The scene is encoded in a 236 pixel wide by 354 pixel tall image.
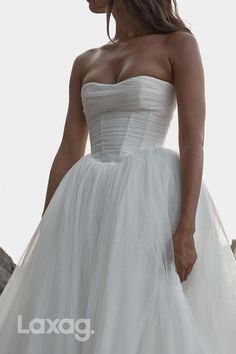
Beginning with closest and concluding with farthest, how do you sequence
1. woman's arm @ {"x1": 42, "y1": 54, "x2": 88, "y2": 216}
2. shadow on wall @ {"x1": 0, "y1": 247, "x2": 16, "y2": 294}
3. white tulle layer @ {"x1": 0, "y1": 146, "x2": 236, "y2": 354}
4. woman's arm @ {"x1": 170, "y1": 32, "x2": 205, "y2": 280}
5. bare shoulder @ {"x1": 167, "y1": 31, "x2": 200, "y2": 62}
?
1. white tulle layer @ {"x1": 0, "y1": 146, "x2": 236, "y2": 354}
2. woman's arm @ {"x1": 170, "y1": 32, "x2": 205, "y2": 280}
3. bare shoulder @ {"x1": 167, "y1": 31, "x2": 200, "y2": 62}
4. woman's arm @ {"x1": 42, "y1": 54, "x2": 88, "y2": 216}
5. shadow on wall @ {"x1": 0, "y1": 247, "x2": 16, "y2": 294}

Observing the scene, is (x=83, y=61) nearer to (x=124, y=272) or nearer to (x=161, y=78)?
(x=161, y=78)

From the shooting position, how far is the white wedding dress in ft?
5.64

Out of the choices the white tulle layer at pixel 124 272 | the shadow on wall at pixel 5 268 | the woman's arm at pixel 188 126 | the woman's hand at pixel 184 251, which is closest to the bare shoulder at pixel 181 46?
the woman's arm at pixel 188 126

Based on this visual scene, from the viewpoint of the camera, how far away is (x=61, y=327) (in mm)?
1792

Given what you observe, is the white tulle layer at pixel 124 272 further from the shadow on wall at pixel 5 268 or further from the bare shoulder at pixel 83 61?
the shadow on wall at pixel 5 268

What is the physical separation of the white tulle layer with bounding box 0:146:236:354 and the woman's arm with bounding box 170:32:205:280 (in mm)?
42

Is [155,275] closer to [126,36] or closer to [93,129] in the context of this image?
[93,129]

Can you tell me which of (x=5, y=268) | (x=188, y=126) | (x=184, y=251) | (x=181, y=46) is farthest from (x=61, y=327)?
(x=5, y=268)

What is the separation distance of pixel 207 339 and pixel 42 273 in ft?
1.38

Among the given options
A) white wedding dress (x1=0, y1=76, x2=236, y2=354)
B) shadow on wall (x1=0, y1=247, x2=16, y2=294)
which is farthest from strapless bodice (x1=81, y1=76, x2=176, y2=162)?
shadow on wall (x1=0, y1=247, x2=16, y2=294)

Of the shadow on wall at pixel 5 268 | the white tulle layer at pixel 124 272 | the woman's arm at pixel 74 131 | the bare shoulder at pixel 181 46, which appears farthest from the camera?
the shadow on wall at pixel 5 268

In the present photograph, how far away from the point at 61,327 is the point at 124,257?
211 millimetres

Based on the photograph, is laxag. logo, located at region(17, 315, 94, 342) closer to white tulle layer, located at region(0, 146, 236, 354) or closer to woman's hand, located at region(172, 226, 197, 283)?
white tulle layer, located at region(0, 146, 236, 354)

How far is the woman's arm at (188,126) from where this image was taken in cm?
181
